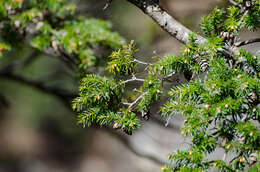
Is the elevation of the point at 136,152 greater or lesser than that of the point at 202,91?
lesser

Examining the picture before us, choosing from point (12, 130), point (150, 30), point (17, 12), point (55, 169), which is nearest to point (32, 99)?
point (12, 130)

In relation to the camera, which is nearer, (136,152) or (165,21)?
(165,21)

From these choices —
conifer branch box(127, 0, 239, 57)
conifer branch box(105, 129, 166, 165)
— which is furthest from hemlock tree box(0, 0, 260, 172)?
conifer branch box(105, 129, 166, 165)

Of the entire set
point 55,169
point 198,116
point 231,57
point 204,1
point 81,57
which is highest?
point 204,1

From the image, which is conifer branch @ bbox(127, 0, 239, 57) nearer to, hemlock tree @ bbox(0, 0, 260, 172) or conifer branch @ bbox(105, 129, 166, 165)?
hemlock tree @ bbox(0, 0, 260, 172)

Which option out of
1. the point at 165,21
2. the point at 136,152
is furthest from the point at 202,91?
the point at 136,152

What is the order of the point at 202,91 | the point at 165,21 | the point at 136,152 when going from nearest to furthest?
1. the point at 202,91
2. the point at 165,21
3. the point at 136,152

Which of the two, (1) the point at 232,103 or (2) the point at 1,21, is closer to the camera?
(1) the point at 232,103

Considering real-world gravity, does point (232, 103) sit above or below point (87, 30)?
above

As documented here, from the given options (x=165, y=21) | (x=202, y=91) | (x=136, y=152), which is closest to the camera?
(x=202, y=91)

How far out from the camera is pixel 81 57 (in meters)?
1.28

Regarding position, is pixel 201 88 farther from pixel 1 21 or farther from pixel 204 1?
pixel 204 1

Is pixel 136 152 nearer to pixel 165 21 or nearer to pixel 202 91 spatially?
pixel 165 21

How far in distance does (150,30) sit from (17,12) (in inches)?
36.3
